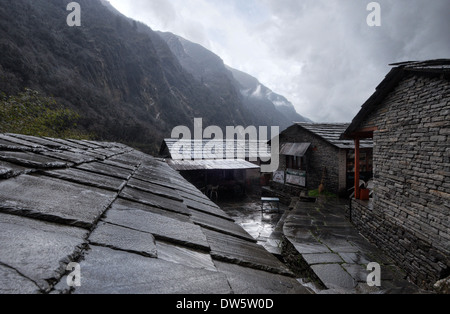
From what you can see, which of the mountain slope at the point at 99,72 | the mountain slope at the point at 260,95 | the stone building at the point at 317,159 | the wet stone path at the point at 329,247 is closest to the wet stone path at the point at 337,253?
the wet stone path at the point at 329,247

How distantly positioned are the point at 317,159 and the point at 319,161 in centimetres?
21

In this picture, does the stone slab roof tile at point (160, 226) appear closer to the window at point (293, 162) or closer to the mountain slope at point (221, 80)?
the window at point (293, 162)

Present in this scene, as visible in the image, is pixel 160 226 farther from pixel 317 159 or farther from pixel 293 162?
pixel 293 162

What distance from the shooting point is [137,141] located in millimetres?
29641

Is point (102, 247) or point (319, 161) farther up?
point (319, 161)

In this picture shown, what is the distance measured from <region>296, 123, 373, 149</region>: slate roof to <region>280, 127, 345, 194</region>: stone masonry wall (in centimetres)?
34

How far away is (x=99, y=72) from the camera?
36906 mm

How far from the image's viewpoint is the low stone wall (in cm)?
455

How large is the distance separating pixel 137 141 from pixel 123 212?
3071 cm

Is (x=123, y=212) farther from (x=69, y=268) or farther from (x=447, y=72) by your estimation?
(x=447, y=72)

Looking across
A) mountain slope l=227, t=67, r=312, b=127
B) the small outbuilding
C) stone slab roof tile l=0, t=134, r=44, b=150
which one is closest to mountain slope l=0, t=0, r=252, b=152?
the small outbuilding

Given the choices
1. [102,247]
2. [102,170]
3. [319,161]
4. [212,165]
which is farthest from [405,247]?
[212,165]

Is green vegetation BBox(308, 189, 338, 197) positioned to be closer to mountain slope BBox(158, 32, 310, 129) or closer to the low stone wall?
the low stone wall
